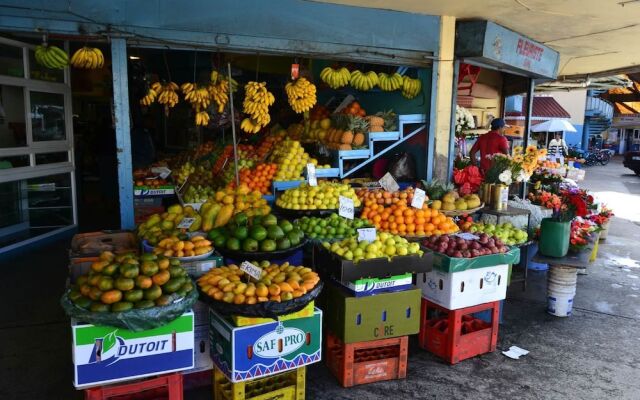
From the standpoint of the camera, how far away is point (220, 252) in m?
3.92

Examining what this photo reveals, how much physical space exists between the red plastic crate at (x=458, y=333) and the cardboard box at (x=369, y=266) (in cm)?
49

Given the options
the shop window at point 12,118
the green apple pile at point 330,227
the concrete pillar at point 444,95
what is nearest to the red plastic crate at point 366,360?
the green apple pile at point 330,227

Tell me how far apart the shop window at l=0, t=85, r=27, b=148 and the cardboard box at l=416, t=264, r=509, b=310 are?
5.43 metres

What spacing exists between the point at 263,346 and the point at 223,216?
1610mm

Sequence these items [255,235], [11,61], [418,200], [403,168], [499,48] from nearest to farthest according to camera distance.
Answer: [255,235], [418,200], [11,61], [499,48], [403,168]

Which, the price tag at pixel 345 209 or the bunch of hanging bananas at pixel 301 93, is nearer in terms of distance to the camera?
the price tag at pixel 345 209

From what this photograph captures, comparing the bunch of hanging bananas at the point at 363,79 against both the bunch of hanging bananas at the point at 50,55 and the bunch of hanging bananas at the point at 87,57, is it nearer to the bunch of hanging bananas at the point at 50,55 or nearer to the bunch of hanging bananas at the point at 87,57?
the bunch of hanging bananas at the point at 87,57

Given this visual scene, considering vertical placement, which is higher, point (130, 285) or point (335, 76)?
point (335, 76)

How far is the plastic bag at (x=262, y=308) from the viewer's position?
9.74 ft

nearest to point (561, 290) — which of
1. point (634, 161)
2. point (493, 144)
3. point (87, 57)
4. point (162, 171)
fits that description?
point (493, 144)

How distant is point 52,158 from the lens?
7062 mm

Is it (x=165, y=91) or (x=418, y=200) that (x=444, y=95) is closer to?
(x=418, y=200)

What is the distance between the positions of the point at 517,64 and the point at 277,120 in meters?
3.96

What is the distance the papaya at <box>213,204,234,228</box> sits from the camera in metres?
4.36
